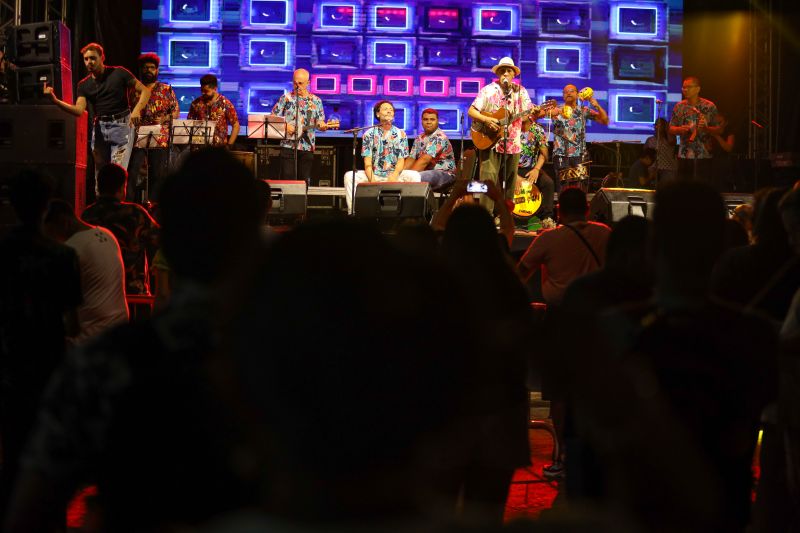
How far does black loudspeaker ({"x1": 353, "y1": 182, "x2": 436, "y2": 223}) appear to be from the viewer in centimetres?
1088

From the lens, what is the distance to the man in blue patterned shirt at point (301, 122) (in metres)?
12.7

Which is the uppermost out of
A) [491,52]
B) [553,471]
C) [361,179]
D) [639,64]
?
[491,52]

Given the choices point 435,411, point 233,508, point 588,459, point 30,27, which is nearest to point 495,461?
point 588,459

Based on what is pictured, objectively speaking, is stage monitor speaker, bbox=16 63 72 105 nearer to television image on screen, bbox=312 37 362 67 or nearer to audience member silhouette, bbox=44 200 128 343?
audience member silhouette, bbox=44 200 128 343

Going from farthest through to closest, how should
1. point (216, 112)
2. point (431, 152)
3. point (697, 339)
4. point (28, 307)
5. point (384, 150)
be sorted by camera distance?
point (431, 152) < point (384, 150) < point (216, 112) < point (28, 307) < point (697, 339)

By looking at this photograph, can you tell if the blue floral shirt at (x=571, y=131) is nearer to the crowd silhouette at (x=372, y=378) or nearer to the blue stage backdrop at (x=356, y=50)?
Answer: the blue stage backdrop at (x=356, y=50)

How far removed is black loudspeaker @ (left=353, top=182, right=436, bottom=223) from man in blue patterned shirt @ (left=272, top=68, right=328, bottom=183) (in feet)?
6.38

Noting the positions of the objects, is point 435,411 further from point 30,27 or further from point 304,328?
point 30,27

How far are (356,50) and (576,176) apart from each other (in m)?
4.02

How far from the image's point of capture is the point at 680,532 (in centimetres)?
125

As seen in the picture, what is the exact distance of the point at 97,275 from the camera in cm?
477

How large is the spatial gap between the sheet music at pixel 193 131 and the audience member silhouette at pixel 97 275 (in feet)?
22.7

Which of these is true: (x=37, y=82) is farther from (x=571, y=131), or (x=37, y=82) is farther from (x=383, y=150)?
(x=571, y=131)

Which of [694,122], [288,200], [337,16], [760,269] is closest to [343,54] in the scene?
[337,16]
